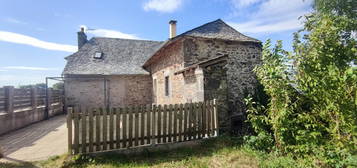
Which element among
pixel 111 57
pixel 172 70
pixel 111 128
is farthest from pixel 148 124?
pixel 111 57

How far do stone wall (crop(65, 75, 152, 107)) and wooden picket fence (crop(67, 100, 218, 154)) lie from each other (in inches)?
361

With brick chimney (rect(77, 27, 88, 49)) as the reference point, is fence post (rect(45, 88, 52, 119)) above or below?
below

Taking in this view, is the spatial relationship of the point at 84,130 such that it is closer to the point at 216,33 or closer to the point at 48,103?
the point at 216,33

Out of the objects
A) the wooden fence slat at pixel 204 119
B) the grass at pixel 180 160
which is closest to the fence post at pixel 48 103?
the grass at pixel 180 160

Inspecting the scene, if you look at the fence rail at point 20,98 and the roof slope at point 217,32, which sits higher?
the roof slope at point 217,32

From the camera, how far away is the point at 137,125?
4.32m

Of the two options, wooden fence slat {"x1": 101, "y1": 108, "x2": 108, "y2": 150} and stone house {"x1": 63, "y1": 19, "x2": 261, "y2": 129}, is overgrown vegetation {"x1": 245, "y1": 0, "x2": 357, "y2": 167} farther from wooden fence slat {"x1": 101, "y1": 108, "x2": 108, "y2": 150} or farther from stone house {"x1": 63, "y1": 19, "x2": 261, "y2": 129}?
wooden fence slat {"x1": 101, "y1": 108, "x2": 108, "y2": 150}

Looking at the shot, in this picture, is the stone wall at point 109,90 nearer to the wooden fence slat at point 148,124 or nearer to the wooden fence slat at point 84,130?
the wooden fence slat at point 148,124

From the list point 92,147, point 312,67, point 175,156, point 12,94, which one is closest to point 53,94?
point 12,94

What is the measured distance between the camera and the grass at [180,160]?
3.52 metres

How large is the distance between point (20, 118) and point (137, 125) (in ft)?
21.3

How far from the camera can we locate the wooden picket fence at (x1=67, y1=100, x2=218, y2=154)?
153 inches

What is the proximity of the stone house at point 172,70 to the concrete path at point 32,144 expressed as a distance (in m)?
4.56

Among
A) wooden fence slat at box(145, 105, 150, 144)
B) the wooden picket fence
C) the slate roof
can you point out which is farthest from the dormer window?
wooden fence slat at box(145, 105, 150, 144)
